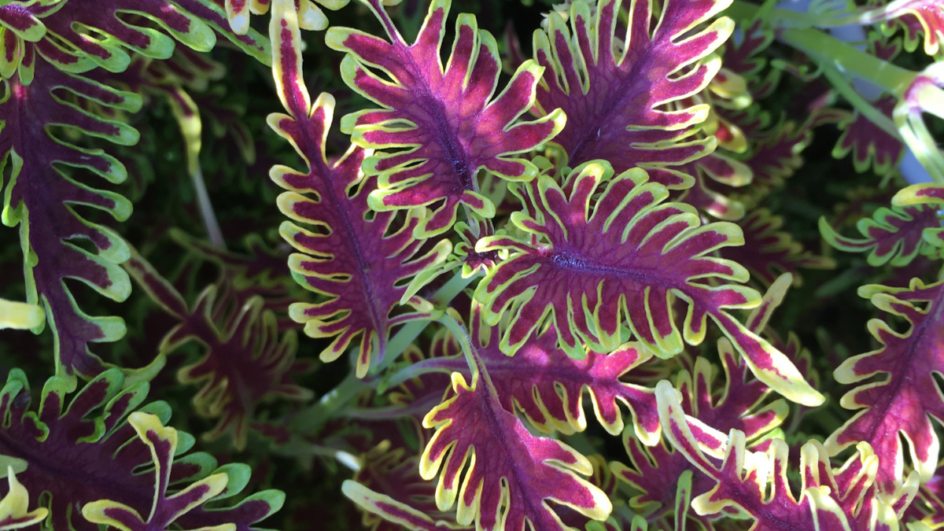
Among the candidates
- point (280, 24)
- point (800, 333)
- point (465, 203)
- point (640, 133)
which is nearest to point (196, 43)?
point (280, 24)

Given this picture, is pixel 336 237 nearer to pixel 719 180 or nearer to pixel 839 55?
pixel 719 180

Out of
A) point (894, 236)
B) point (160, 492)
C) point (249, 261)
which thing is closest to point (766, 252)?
point (894, 236)

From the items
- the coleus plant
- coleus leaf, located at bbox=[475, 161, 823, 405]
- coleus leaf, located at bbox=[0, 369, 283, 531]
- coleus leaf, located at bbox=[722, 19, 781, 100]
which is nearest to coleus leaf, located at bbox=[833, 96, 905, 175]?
the coleus plant

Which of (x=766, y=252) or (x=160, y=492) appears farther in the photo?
(x=766, y=252)

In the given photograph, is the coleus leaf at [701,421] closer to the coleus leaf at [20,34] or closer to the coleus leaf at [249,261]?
the coleus leaf at [249,261]

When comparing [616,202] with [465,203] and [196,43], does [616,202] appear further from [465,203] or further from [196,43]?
[196,43]

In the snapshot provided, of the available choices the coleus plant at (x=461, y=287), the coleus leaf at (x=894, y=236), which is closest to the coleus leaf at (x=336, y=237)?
the coleus plant at (x=461, y=287)

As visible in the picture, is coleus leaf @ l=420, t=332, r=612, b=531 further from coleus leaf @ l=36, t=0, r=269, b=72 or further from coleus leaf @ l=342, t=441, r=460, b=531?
coleus leaf @ l=36, t=0, r=269, b=72

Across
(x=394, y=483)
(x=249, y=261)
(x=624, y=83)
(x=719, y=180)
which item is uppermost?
(x=624, y=83)
